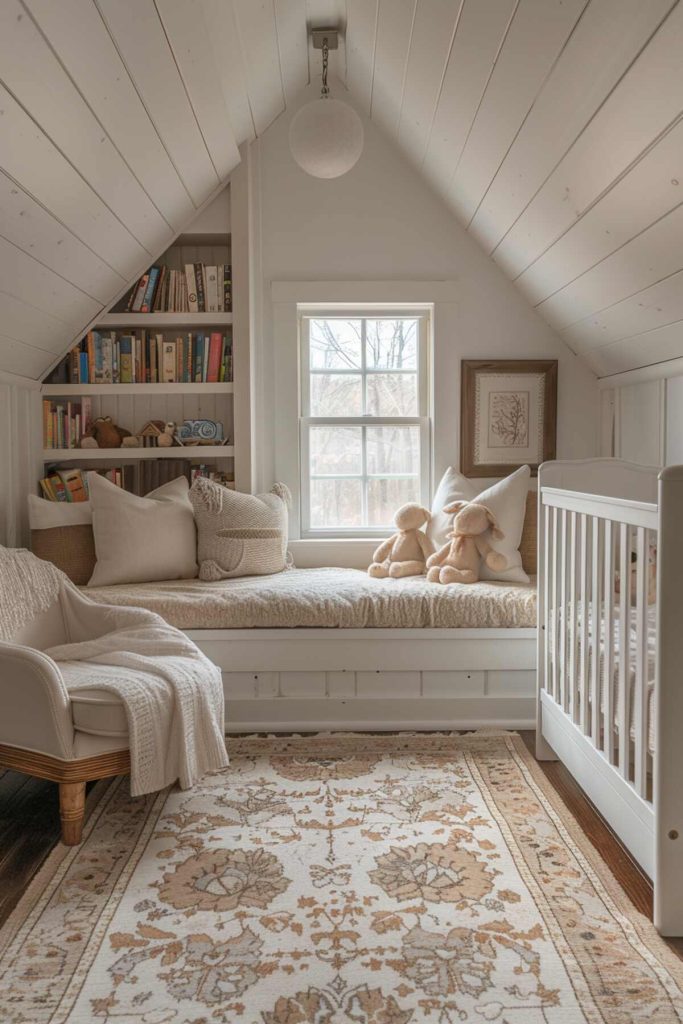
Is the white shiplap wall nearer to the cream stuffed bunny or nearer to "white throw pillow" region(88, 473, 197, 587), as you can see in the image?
"white throw pillow" region(88, 473, 197, 587)

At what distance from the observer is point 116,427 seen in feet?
11.8

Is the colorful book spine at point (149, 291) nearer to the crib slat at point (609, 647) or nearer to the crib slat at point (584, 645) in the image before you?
the crib slat at point (584, 645)

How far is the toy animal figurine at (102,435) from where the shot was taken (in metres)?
3.54

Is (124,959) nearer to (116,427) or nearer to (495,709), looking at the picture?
(495,709)

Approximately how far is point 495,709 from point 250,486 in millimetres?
1376

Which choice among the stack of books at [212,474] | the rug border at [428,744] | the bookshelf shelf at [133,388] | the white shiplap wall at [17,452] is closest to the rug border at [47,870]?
the rug border at [428,744]

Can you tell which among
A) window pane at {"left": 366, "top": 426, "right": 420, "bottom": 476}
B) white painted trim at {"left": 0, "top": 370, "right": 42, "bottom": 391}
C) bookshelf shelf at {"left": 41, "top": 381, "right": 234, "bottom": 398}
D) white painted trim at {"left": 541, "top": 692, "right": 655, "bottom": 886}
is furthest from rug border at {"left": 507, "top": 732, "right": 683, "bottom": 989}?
white painted trim at {"left": 0, "top": 370, "right": 42, "bottom": 391}

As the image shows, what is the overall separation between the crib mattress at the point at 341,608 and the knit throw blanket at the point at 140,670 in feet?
0.87

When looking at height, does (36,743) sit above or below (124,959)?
above

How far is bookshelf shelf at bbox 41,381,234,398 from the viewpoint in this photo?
3.50 metres

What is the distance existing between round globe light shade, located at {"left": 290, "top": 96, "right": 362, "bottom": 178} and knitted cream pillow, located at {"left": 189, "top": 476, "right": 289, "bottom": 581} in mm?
1277

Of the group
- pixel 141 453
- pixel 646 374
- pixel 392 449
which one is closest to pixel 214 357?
pixel 141 453

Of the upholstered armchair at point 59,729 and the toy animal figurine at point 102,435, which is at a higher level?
the toy animal figurine at point 102,435

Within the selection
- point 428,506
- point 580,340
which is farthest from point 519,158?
point 428,506
